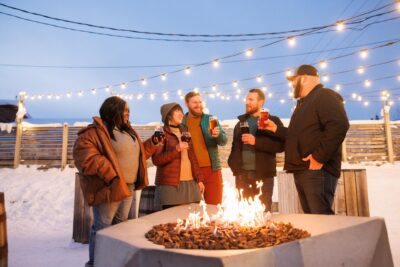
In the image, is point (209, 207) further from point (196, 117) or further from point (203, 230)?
point (196, 117)

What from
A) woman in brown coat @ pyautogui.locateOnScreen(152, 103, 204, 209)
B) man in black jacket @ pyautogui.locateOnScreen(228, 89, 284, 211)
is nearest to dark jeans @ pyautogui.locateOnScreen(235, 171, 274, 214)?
man in black jacket @ pyautogui.locateOnScreen(228, 89, 284, 211)

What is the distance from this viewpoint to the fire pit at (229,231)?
203 centimetres

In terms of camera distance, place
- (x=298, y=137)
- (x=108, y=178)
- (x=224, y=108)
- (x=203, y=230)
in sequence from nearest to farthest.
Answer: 1. (x=203, y=230)
2. (x=108, y=178)
3. (x=298, y=137)
4. (x=224, y=108)

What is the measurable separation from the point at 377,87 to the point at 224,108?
59.6 meters

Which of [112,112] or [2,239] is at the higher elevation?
[112,112]

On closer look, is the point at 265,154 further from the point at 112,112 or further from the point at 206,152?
the point at 112,112

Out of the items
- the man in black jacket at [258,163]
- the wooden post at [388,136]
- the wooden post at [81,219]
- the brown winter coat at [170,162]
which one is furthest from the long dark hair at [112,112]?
the wooden post at [388,136]

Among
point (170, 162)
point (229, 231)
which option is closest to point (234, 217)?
point (229, 231)

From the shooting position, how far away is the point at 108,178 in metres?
2.88

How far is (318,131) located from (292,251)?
150 centimetres

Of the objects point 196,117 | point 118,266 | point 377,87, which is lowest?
point 118,266

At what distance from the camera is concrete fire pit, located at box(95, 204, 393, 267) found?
1636mm

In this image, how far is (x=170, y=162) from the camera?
352 centimetres

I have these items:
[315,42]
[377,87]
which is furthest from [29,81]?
[377,87]
